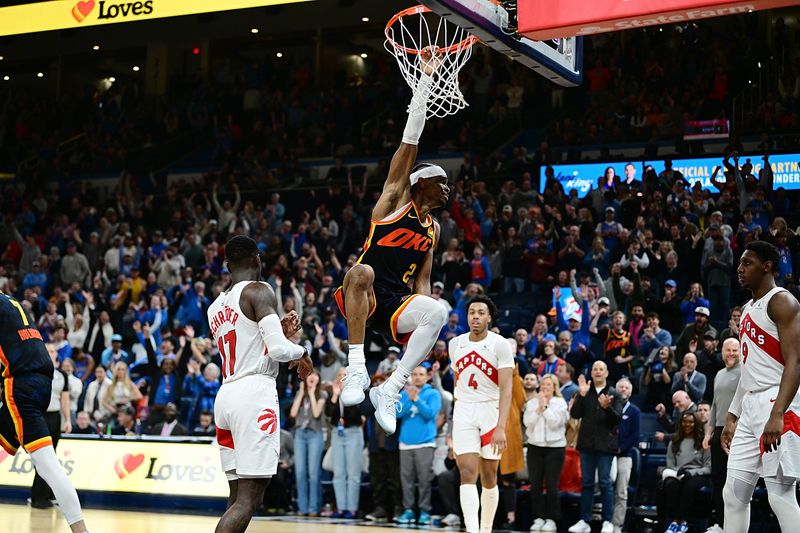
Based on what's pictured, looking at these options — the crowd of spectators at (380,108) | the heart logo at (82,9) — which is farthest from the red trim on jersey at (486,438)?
the heart logo at (82,9)

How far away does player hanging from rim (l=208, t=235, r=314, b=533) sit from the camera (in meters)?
7.18

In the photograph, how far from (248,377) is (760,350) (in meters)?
3.75

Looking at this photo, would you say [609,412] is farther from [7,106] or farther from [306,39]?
[7,106]

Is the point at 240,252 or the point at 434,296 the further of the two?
the point at 434,296

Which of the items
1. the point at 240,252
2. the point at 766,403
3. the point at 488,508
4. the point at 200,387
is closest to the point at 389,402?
the point at 240,252

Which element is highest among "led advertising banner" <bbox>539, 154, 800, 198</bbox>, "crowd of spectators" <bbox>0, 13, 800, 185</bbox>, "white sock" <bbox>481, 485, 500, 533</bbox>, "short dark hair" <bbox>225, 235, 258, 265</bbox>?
"crowd of spectators" <bbox>0, 13, 800, 185</bbox>

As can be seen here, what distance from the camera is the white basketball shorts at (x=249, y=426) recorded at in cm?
719

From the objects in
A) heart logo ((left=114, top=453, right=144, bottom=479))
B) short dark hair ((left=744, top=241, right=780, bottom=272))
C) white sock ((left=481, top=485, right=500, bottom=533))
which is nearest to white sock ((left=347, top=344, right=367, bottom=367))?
short dark hair ((left=744, top=241, right=780, bottom=272))

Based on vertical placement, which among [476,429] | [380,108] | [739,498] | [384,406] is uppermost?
[380,108]

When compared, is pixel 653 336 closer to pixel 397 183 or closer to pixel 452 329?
pixel 452 329

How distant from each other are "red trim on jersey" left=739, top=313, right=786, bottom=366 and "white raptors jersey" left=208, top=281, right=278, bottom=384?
11.5 feet

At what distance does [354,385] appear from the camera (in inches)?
293

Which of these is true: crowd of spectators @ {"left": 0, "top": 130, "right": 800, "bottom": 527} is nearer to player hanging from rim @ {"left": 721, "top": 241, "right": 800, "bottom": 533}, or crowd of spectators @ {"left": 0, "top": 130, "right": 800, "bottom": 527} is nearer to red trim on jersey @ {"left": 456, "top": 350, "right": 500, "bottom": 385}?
red trim on jersey @ {"left": 456, "top": 350, "right": 500, "bottom": 385}

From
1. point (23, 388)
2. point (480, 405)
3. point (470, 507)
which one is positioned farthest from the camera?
point (480, 405)
